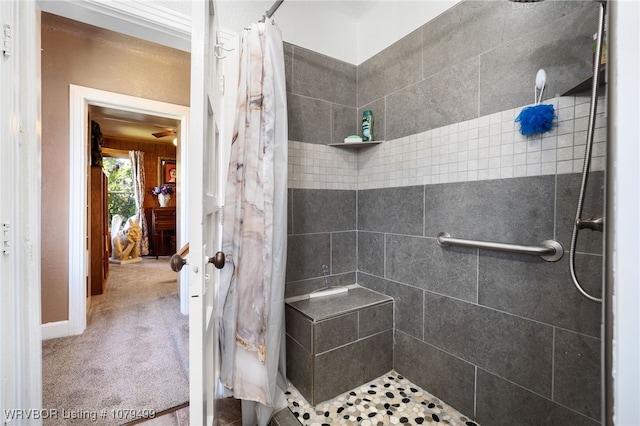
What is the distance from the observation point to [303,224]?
5.77ft

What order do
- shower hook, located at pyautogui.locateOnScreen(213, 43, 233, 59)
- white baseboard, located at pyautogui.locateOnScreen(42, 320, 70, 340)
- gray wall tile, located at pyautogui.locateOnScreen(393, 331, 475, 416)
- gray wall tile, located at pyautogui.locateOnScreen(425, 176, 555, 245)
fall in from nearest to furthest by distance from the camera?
gray wall tile, located at pyautogui.locateOnScreen(425, 176, 555, 245) < shower hook, located at pyautogui.locateOnScreen(213, 43, 233, 59) < gray wall tile, located at pyautogui.locateOnScreen(393, 331, 475, 416) < white baseboard, located at pyautogui.locateOnScreen(42, 320, 70, 340)

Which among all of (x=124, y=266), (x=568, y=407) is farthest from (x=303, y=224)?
(x=124, y=266)

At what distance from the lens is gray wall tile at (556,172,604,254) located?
95 centimetres

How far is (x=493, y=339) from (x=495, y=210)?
0.60 metres

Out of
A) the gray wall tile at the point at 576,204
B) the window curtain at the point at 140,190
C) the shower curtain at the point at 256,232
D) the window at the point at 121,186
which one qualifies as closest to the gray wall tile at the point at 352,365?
the shower curtain at the point at 256,232

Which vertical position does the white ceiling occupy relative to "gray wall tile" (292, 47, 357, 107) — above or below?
above

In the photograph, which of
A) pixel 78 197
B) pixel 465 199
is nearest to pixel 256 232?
pixel 465 199

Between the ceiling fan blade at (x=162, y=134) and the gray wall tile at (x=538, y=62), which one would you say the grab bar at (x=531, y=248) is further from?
the ceiling fan blade at (x=162, y=134)

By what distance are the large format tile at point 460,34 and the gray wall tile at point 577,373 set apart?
1296 millimetres

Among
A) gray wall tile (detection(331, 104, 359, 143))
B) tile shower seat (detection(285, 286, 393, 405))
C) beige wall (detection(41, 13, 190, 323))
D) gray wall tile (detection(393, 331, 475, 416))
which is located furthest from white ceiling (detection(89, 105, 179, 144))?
gray wall tile (detection(393, 331, 475, 416))

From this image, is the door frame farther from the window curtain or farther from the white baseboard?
the window curtain

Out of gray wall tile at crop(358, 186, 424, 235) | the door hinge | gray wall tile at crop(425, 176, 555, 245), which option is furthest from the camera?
gray wall tile at crop(358, 186, 424, 235)

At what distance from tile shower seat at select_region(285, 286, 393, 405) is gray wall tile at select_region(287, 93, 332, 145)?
1071 mm

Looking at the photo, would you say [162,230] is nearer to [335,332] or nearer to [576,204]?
[335,332]
